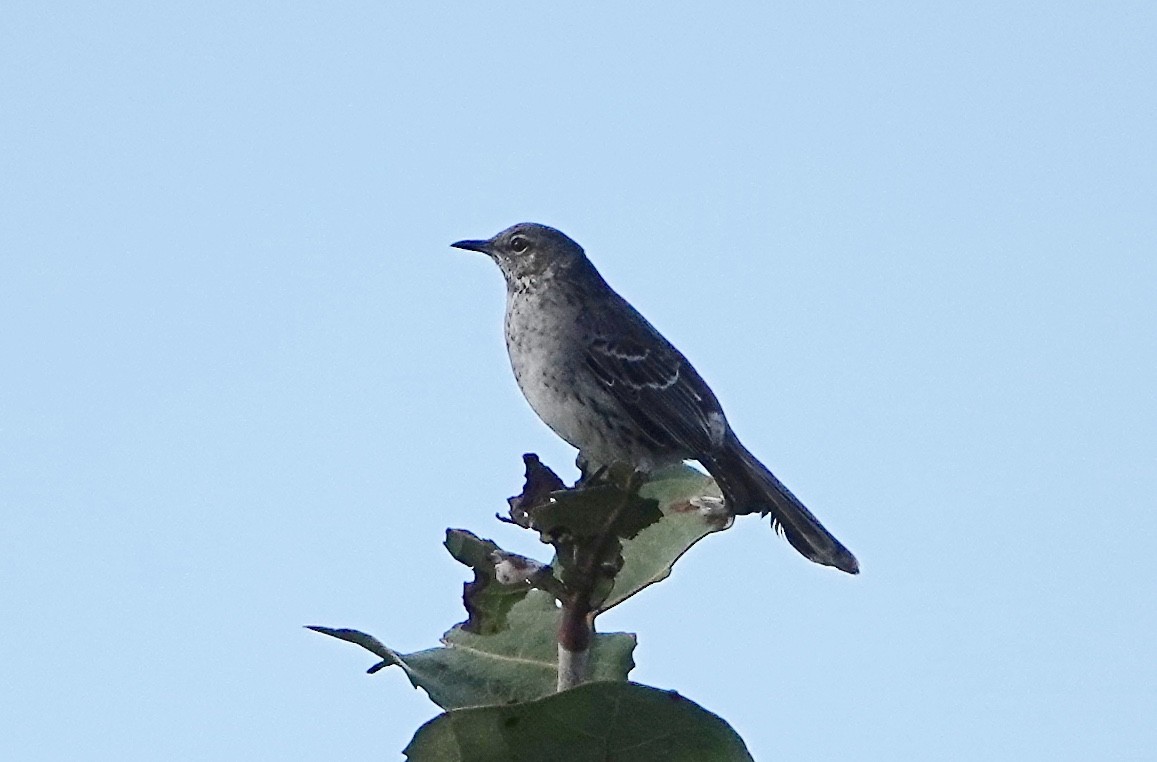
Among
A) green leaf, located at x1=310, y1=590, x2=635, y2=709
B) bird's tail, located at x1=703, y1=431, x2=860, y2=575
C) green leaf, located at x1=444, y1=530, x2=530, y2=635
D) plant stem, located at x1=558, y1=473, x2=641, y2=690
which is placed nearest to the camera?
plant stem, located at x1=558, y1=473, x2=641, y2=690

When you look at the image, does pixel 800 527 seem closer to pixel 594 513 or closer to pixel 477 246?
pixel 594 513

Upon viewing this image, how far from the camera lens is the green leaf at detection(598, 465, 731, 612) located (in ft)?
11.4

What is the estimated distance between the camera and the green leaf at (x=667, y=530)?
3489 mm

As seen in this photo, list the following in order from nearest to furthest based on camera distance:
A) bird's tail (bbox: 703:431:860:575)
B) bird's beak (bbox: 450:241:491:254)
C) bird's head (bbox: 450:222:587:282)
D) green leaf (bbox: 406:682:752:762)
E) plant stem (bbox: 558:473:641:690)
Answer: green leaf (bbox: 406:682:752:762) < plant stem (bbox: 558:473:641:690) < bird's tail (bbox: 703:431:860:575) < bird's head (bbox: 450:222:587:282) < bird's beak (bbox: 450:241:491:254)

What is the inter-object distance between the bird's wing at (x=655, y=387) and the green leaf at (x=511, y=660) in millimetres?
4305

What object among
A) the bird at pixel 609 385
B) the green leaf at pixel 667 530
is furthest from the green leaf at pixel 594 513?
the bird at pixel 609 385

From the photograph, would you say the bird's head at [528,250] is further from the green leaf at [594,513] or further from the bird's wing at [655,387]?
the green leaf at [594,513]

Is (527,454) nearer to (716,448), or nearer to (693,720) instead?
(693,720)

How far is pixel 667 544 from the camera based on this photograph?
372cm

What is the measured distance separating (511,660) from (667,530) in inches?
24.7

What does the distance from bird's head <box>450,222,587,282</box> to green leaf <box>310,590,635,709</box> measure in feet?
17.9

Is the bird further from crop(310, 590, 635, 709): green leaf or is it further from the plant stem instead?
the plant stem

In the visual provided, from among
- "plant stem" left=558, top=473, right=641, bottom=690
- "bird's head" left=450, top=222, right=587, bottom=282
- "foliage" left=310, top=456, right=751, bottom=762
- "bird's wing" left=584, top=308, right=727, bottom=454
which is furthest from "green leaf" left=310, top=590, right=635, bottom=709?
"bird's head" left=450, top=222, right=587, bottom=282

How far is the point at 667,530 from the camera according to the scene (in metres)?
3.85
